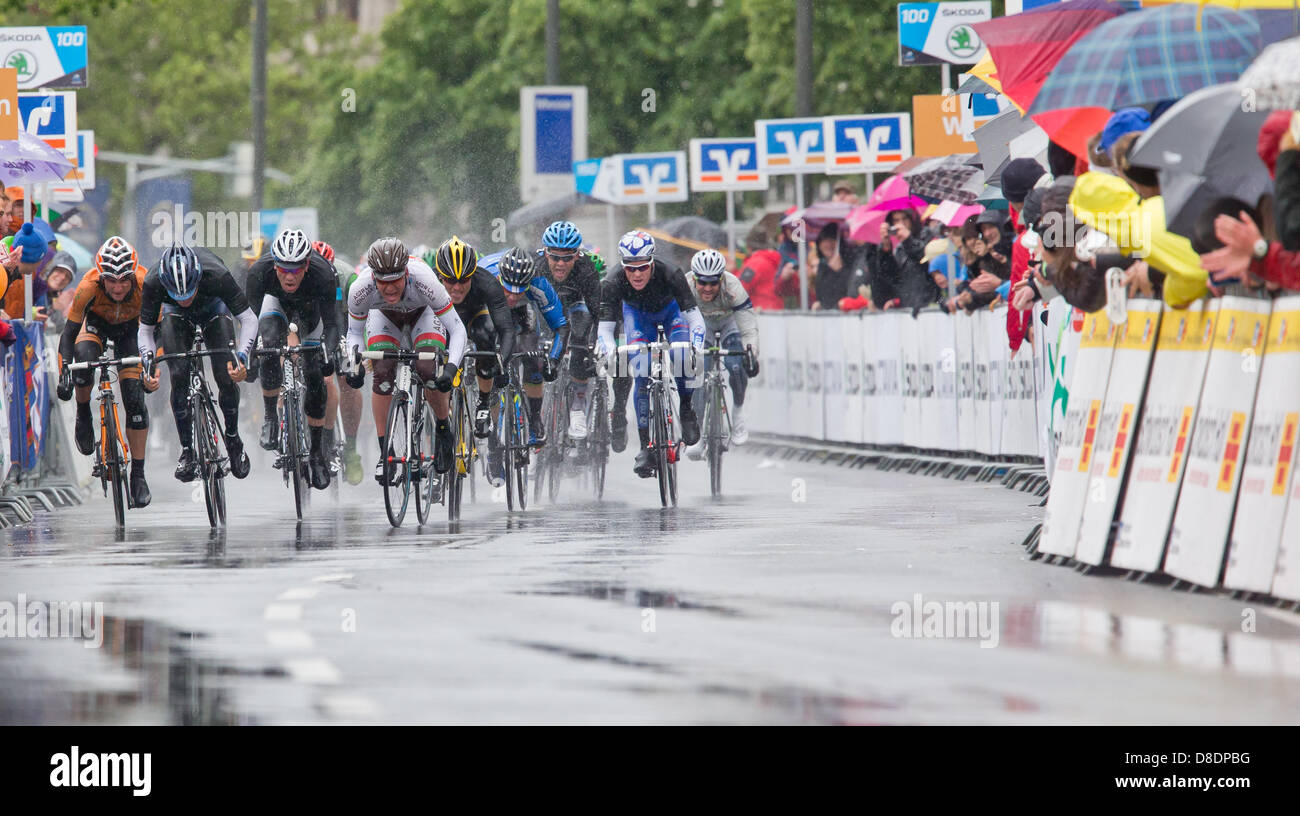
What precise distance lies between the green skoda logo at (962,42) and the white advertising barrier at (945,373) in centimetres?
426

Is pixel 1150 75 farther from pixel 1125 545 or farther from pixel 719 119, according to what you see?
pixel 719 119

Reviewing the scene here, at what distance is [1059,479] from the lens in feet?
46.0

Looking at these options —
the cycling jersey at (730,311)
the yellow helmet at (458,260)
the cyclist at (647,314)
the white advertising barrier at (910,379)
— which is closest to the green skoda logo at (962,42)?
the white advertising barrier at (910,379)

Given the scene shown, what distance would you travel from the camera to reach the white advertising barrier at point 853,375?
2475 cm

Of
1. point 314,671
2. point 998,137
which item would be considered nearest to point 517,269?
point 998,137

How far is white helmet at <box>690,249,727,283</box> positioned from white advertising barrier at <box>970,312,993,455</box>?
2052mm

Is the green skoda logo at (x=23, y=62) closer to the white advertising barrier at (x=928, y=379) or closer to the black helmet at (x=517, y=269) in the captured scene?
the white advertising barrier at (x=928, y=379)

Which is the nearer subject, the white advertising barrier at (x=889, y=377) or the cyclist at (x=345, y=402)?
the cyclist at (x=345, y=402)

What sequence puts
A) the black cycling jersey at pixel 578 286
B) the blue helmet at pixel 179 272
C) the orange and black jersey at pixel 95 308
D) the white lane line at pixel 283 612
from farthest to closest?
the black cycling jersey at pixel 578 286
the orange and black jersey at pixel 95 308
the blue helmet at pixel 179 272
the white lane line at pixel 283 612

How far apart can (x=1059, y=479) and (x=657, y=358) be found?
17.6ft

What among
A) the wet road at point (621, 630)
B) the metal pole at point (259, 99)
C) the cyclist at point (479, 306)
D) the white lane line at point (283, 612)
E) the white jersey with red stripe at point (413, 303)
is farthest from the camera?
the metal pole at point (259, 99)

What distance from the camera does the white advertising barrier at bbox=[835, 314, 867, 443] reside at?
24.8 m

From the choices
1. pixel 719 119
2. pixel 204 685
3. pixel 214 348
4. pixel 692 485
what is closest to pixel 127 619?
pixel 204 685

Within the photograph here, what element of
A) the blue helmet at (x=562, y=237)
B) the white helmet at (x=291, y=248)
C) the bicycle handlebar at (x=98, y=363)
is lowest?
the bicycle handlebar at (x=98, y=363)
